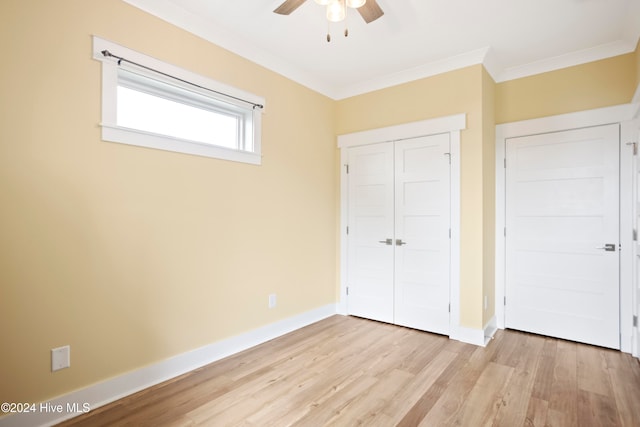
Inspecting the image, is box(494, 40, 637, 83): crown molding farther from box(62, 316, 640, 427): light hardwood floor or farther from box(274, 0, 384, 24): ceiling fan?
box(62, 316, 640, 427): light hardwood floor

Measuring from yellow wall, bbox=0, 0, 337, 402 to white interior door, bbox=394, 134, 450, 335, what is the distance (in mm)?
1397

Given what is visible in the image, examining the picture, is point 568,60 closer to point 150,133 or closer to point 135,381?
point 150,133

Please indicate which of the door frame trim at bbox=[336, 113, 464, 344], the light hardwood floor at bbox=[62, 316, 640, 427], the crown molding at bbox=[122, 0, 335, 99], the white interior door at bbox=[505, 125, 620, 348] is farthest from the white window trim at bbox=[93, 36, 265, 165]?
the white interior door at bbox=[505, 125, 620, 348]

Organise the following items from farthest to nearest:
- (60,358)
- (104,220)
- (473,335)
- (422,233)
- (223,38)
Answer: (422,233) < (473,335) < (223,38) < (104,220) < (60,358)

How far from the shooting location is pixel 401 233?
3650mm

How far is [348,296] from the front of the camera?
4082mm

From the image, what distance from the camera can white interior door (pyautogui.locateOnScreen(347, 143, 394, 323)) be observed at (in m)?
3.76

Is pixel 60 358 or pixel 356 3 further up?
pixel 356 3

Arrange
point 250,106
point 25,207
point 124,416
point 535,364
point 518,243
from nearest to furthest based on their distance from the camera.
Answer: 1. point 25,207
2. point 124,416
3. point 535,364
4. point 250,106
5. point 518,243

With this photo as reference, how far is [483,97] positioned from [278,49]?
202 cm

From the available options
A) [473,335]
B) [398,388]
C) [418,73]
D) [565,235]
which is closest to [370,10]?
[418,73]

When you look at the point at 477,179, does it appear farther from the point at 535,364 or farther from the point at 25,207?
→ the point at 25,207

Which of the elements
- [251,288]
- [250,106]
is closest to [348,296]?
[251,288]

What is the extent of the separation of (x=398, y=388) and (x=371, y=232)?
1.87m
